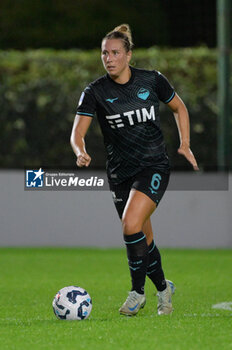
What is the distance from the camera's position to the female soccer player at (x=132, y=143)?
22.6 feet

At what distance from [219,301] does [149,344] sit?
288cm

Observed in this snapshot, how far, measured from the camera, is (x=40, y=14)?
67.8 ft

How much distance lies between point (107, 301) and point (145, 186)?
1972mm

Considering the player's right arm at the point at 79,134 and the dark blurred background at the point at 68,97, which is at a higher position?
the player's right arm at the point at 79,134

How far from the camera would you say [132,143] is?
704 centimetres

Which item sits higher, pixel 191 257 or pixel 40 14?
pixel 40 14

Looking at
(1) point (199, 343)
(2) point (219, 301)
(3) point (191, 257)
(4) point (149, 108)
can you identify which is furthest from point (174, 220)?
(1) point (199, 343)

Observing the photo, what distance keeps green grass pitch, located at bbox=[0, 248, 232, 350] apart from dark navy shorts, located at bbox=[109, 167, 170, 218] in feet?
3.04

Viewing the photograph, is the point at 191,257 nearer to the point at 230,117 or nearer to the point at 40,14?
the point at 230,117

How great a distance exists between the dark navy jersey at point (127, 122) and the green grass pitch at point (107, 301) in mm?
1209

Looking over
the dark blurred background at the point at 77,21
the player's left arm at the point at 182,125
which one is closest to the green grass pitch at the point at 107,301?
the player's left arm at the point at 182,125

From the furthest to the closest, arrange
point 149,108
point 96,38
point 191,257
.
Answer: point 96,38, point 191,257, point 149,108

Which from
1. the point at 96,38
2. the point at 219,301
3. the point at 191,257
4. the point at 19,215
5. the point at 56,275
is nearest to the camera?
the point at 219,301

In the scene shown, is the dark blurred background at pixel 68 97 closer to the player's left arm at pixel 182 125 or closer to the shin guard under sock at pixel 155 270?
the player's left arm at pixel 182 125
